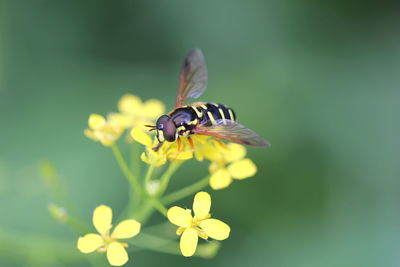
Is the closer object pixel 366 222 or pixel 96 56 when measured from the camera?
pixel 366 222

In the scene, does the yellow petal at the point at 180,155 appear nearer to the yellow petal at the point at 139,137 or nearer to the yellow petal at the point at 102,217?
the yellow petal at the point at 139,137

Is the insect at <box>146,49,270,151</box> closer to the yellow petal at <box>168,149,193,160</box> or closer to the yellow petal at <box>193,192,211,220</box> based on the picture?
the yellow petal at <box>168,149,193,160</box>

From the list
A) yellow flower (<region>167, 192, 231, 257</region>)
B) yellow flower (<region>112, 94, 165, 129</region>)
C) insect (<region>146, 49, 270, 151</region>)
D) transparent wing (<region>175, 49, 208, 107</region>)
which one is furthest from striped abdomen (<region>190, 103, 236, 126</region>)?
yellow flower (<region>112, 94, 165, 129</region>)

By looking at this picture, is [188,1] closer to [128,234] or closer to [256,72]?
[256,72]

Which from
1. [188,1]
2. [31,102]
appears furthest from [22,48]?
[188,1]

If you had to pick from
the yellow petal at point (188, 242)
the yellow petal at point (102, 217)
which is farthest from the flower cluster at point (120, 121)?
the yellow petal at point (188, 242)

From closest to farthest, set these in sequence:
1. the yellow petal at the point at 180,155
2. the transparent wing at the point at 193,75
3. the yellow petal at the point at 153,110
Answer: the yellow petal at the point at 180,155 → the transparent wing at the point at 193,75 → the yellow petal at the point at 153,110

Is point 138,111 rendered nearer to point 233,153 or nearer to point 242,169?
point 233,153
